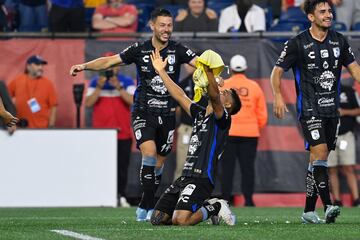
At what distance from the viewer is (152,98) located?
13820 mm

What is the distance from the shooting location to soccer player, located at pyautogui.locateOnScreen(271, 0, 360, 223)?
495 inches

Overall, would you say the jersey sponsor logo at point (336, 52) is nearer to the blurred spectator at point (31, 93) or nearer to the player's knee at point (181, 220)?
the player's knee at point (181, 220)

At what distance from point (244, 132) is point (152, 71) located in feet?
18.0

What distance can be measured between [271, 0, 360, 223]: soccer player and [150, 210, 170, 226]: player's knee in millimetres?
1633

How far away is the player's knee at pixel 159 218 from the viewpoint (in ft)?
39.0

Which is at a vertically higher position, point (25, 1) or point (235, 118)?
point (25, 1)

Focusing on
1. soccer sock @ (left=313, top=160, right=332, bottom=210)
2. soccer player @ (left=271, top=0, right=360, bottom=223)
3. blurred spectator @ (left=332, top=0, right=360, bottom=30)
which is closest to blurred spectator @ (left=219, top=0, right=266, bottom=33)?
blurred spectator @ (left=332, top=0, right=360, bottom=30)

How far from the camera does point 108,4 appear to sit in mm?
20516

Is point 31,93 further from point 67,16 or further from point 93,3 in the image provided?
point 93,3

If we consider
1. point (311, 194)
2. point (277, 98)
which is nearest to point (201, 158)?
point (277, 98)

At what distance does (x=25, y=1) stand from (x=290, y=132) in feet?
16.8

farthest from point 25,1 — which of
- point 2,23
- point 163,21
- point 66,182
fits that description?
point 163,21

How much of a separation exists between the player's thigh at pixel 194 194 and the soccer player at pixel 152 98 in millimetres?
1931

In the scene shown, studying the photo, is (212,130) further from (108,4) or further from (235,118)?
(108,4)
